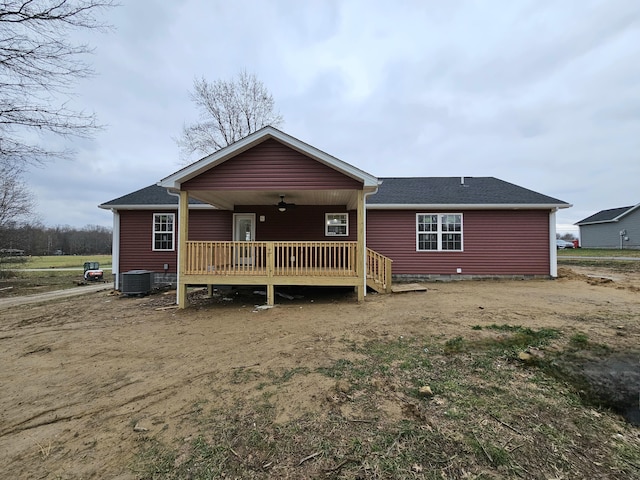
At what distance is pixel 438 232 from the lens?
434 inches

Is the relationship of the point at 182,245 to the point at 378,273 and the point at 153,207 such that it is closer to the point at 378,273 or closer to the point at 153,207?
the point at 153,207

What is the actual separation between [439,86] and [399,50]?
4533mm

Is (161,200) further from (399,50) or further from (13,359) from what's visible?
(399,50)

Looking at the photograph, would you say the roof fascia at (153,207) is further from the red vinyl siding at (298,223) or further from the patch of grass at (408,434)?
the patch of grass at (408,434)

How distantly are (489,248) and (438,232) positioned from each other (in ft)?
6.48

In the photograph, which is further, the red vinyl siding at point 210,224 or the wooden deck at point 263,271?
the red vinyl siding at point 210,224

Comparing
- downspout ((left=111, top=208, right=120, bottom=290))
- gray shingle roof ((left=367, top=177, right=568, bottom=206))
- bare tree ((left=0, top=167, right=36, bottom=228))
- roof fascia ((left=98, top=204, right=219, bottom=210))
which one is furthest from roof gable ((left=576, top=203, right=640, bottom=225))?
bare tree ((left=0, top=167, right=36, bottom=228))

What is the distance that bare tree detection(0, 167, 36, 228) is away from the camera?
15655mm

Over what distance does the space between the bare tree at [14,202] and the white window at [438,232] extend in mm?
20654

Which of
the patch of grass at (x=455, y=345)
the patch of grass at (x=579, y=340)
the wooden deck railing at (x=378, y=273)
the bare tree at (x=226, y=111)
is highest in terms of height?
the bare tree at (x=226, y=111)

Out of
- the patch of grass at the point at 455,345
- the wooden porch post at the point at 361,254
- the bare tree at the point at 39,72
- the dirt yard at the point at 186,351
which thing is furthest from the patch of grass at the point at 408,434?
the bare tree at the point at 39,72

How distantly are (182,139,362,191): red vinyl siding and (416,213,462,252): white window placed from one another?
15.7 feet

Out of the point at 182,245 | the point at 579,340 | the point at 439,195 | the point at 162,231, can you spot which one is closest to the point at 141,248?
the point at 162,231

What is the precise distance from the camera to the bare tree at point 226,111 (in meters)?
19.4
